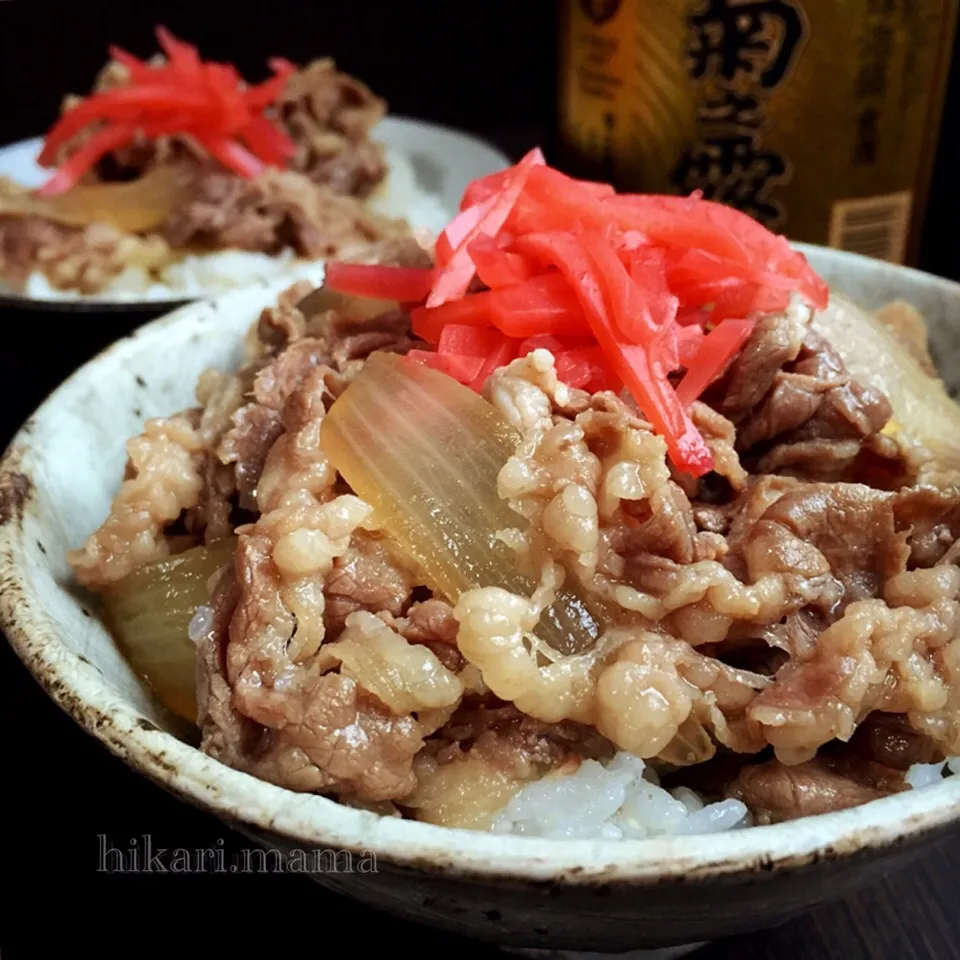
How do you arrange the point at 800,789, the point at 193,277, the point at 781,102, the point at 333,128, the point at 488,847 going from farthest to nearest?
the point at 333,128, the point at 193,277, the point at 781,102, the point at 800,789, the point at 488,847

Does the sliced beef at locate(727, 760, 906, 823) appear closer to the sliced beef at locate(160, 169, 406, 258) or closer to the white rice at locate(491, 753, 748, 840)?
the white rice at locate(491, 753, 748, 840)

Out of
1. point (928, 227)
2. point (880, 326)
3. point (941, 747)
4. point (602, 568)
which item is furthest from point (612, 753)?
point (928, 227)

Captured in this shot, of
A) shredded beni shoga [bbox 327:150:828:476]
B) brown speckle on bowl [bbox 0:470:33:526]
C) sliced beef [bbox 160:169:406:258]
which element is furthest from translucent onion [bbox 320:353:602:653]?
sliced beef [bbox 160:169:406:258]

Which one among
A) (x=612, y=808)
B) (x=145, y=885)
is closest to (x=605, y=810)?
(x=612, y=808)

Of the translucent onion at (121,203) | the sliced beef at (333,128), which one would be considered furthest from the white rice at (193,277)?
the sliced beef at (333,128)

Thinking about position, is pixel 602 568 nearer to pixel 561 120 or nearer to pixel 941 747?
pixel 941 747

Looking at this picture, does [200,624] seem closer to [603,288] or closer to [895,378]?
[603,288]
